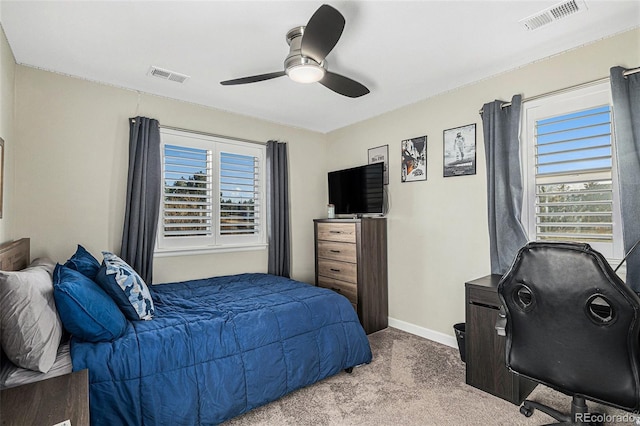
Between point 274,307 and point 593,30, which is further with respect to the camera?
point 274,307

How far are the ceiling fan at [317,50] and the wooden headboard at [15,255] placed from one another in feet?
5.88

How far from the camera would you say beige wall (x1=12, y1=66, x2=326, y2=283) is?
106 inches

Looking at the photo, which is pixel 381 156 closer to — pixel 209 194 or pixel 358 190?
pixel 358 190

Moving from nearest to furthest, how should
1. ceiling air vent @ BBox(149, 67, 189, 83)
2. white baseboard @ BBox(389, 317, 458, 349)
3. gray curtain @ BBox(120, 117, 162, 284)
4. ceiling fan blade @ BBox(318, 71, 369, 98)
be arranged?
ceiling fan blade @ BBox(318, 71, 369, 98), ceiling air vent @ BBox(149, 67, 189, 83), gray curtain @ BBox(120, 117, 162, 284), white baseboard @ BBox(389, 317, 458, 349)

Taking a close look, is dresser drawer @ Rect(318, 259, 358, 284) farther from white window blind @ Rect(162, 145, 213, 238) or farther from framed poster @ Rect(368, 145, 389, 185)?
white window blind @ Rect(162, 145, 213, 238)

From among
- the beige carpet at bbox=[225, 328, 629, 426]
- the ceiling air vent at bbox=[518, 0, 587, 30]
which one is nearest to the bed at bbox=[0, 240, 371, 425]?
the beige carpet at bbox=[225, 328, 629, 426]

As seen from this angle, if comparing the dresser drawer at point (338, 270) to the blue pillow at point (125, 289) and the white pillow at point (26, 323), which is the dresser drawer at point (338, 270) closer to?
the blue pillow at point (125, 289)

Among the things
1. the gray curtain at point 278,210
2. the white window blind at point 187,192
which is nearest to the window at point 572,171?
the gray curtain at point 278,210

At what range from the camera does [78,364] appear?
A: 1640 mm

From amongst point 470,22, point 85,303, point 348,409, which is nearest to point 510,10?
point 470,22

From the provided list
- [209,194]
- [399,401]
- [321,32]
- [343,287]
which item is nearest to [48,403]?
[399,401]

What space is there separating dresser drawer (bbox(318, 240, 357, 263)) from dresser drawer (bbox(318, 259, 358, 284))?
0.06 metres

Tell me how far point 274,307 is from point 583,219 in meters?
2.39

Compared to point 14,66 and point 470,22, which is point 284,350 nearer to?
point 470,22
